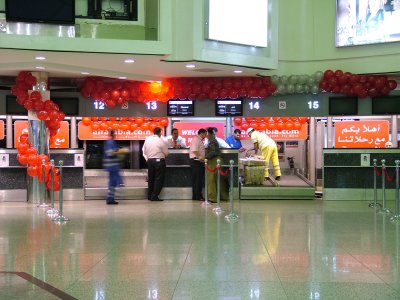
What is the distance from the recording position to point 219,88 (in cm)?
1653

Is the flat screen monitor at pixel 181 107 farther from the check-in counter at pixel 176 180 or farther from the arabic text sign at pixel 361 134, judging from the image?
the arabic text sign at pixel 361 134

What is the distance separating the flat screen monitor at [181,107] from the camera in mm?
16891

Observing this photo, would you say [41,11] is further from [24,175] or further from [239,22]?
[24,175]

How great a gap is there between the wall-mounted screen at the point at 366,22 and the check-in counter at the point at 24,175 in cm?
756

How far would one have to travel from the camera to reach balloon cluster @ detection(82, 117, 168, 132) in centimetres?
1895

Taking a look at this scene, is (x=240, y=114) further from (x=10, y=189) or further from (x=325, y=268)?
(x=325, y=268)

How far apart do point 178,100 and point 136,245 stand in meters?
8.42

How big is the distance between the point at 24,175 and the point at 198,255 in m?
8.60

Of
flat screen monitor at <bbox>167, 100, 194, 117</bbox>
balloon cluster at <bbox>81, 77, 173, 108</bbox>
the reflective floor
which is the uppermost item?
balloon cluster at <bbox>81, 77, 173, 108</bbox>

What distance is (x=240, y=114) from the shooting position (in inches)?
668

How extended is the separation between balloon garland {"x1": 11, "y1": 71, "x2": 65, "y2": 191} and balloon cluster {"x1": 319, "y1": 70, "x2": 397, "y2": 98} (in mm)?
6953

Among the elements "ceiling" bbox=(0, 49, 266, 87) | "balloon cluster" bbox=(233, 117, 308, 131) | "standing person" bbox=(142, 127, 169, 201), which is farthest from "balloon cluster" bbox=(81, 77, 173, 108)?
"balloon cluster" bbox=(233, 117, 308, 131)

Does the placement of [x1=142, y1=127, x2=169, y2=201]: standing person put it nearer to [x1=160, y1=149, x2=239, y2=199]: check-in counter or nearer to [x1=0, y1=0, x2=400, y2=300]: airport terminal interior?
[x1=0, y1=0, x2=400, y2=300]: airport terminal interior

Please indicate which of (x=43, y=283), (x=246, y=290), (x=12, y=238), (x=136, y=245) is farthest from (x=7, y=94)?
(x=246, y=290)
